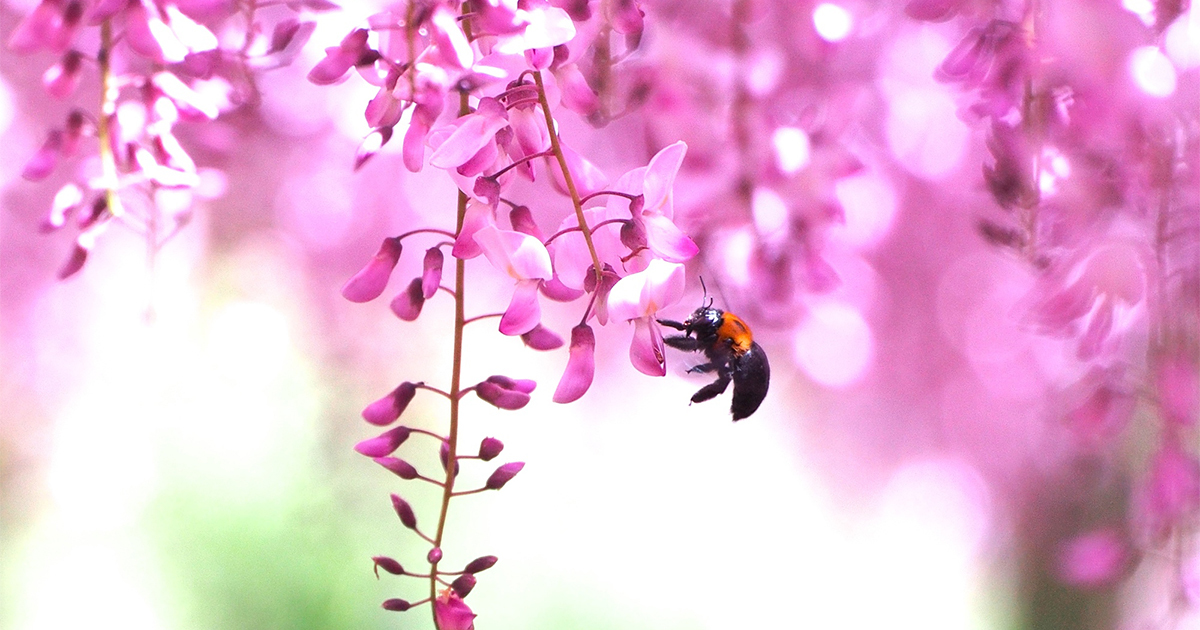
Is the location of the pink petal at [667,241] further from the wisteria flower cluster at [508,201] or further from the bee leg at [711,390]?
the bee leg at [711,390]

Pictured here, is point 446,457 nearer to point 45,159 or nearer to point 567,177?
point 567,177

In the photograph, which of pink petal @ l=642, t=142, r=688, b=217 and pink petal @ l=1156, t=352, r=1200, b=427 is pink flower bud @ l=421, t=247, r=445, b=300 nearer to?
pink petal @ l=642, t=142, r=688, b=217

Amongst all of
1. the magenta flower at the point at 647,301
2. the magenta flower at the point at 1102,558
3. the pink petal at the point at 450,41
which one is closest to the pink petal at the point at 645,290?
the magenta flower at the point at 647,301

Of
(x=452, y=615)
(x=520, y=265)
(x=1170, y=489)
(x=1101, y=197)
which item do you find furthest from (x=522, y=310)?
(x=1170, y=489)

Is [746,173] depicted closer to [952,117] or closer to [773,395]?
[952,117]

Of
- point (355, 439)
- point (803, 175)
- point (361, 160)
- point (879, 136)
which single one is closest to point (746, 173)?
point (803, 175)

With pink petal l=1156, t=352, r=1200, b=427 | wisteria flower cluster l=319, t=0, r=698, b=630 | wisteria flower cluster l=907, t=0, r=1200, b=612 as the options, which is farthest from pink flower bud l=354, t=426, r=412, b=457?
pink petal l=1156, t=352, r=1200, b=427
